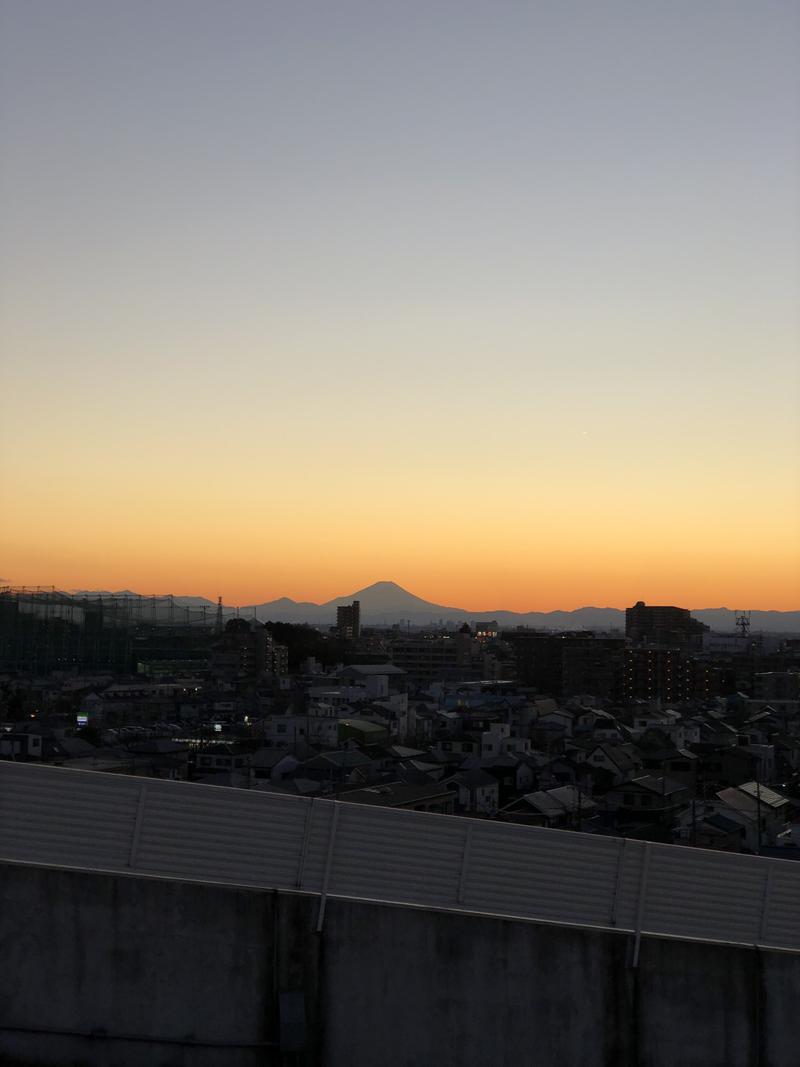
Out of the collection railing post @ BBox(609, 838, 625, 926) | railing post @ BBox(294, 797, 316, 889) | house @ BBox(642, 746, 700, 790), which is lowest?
house @ BBox(642, 746, 700, 790)

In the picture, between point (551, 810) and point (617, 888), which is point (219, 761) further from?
point (617, 888)

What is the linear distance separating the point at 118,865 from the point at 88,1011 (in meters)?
0.66

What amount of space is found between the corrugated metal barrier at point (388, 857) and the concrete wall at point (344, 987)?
0.21 metres

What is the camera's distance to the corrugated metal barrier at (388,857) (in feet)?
16.4

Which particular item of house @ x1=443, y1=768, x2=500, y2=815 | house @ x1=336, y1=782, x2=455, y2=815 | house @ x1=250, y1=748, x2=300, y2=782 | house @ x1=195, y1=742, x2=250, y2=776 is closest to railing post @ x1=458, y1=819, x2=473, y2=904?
house @ x1=336, y1=782, x2=455, y2=815

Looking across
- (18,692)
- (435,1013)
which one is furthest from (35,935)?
(18,692)

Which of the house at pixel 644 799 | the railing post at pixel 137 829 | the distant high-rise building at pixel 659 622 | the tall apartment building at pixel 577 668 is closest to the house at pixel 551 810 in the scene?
the house at pixel 644 799

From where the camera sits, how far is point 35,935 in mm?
4605

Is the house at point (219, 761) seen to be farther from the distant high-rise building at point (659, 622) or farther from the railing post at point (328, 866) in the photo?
the distant high-rise building at point (659, 622)

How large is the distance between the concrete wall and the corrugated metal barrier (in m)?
0.21

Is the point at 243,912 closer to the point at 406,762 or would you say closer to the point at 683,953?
the point at 683,953

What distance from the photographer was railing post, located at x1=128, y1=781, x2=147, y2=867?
4953 mm

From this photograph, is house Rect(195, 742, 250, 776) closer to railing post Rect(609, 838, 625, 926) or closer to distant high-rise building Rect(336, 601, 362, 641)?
railing post Rect(609, 838, 625, 926)

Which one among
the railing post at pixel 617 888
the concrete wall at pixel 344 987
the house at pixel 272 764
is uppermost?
the railing post at pixel 617 888
